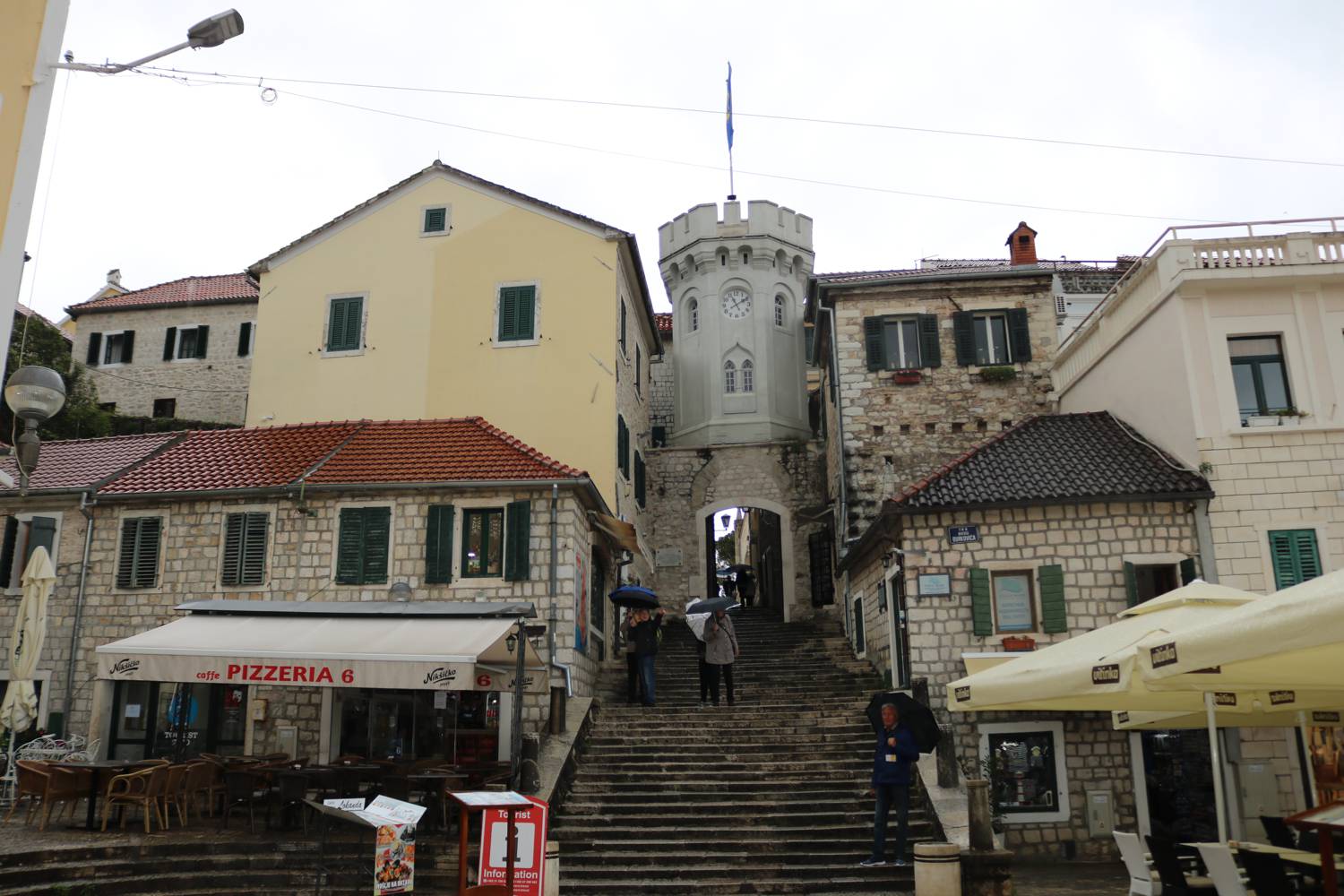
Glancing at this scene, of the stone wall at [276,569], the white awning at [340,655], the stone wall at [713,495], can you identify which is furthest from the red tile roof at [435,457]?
the stone wall at [713,495]

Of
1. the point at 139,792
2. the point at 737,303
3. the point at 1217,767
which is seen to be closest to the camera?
the point at 1217,767

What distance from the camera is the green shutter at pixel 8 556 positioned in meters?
18.3

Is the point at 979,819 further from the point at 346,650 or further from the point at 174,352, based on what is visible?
the point at 174,352

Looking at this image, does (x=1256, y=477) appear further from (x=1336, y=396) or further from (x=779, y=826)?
(x=779, y=826)

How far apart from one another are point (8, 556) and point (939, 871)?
52.5 ft

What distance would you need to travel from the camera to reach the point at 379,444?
63.2 feet

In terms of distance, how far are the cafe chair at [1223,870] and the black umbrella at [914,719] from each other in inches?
157

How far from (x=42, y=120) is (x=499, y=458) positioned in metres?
10.3

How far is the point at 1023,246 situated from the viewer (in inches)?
Result: 1110

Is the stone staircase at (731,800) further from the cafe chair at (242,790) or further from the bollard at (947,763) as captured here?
the cafe chair at (242,790)

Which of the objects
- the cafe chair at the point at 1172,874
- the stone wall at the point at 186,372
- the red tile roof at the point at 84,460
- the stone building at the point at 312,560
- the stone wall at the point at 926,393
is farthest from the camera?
the stone wall at the point at 186,372

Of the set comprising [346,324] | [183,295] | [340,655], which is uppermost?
[183,295]

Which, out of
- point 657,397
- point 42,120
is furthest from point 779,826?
point 657,397

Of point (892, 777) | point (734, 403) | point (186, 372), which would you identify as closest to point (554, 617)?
point (892, 777)
